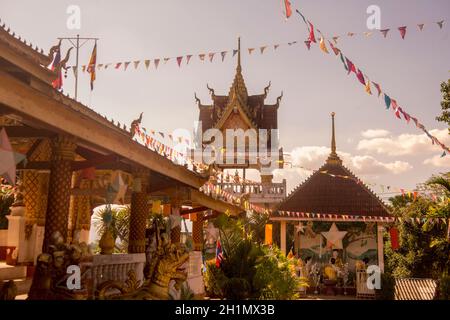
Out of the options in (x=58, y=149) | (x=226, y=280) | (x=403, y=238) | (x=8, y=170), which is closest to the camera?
(x=8, y=170)

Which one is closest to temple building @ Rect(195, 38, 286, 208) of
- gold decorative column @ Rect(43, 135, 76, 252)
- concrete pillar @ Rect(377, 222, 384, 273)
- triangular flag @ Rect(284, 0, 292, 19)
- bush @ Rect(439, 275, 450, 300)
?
concrete pillar @ Rect(377, 222, 384, 273)

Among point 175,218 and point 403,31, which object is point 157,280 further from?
point 403,31

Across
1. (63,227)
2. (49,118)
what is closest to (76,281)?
(63,227)

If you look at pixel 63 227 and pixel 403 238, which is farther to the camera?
pixel 403 238

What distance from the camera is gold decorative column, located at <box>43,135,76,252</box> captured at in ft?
25.3

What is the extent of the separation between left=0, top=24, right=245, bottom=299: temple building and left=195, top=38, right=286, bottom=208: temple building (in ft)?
54.0

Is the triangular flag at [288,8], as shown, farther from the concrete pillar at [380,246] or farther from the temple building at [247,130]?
the temple building at [247,130]

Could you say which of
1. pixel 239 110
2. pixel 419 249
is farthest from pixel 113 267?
pixel 239 110

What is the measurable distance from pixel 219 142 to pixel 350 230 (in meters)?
18.6

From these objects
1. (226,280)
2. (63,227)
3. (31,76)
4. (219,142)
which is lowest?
(226,280)

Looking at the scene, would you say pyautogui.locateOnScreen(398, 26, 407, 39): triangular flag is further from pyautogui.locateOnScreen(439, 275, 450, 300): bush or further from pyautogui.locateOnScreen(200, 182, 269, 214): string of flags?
pyautogui.locateOnScreen(200, 182, 269, 214): string of flags

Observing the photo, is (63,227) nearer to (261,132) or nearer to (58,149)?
(58,149)

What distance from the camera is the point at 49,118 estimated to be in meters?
6.86

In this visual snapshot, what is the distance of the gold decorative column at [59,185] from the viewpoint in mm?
7727
